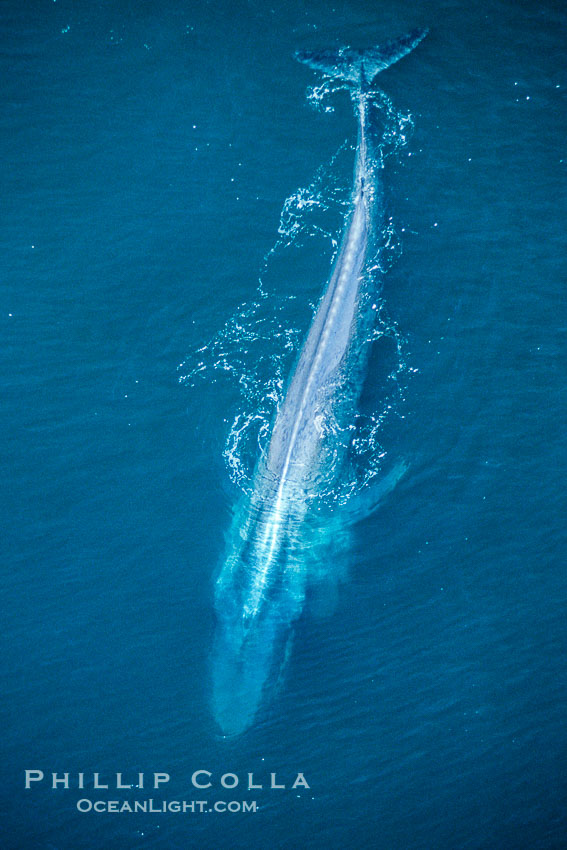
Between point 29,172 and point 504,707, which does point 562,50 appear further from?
point 504,707

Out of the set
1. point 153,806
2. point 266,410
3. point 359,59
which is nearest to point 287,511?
point 266,410

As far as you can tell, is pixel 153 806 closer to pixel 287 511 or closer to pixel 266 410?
pixel 287 511

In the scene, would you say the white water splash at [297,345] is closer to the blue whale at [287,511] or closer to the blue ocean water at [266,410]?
the blue ocean water at [266,410]

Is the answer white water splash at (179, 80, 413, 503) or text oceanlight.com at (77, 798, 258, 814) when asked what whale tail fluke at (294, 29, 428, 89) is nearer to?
white water splash at (179, 80, 413, 503)

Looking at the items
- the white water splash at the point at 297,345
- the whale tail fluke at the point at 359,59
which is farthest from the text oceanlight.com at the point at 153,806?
the whale tail fluke at the point at 359,59

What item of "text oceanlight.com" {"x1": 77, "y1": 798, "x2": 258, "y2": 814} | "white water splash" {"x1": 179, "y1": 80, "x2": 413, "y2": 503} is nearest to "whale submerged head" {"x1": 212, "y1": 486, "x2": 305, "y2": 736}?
"white water splash" {"x1": 179, "y1": 80, "x2": 413, "y2": 503}
